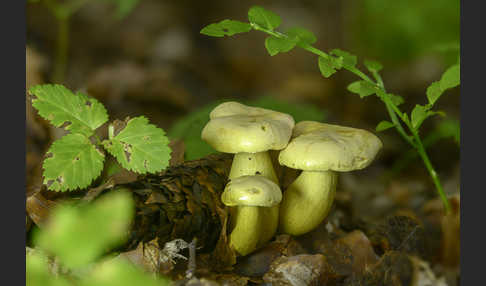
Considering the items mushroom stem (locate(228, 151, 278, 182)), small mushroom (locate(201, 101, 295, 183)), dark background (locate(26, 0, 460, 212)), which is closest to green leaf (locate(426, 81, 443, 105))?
small mushroom (locate(201, 101, 295, 183))

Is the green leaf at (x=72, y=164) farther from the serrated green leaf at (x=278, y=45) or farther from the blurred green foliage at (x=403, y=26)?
the blurred green foliage at (x=403, y=26)

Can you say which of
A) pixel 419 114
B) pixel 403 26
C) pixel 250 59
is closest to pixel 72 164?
pixel 419 114

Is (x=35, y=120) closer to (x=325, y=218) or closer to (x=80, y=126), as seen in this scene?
(x=80, y=126)

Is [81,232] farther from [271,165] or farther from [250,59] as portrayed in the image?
[250,59]

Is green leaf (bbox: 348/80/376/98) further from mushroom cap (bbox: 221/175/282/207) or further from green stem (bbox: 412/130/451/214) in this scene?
mushroom cap (bbox: 221/175/282/207)

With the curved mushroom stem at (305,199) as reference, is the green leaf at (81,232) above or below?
above

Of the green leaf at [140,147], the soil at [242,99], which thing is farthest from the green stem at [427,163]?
the green leaf at [140,147]
